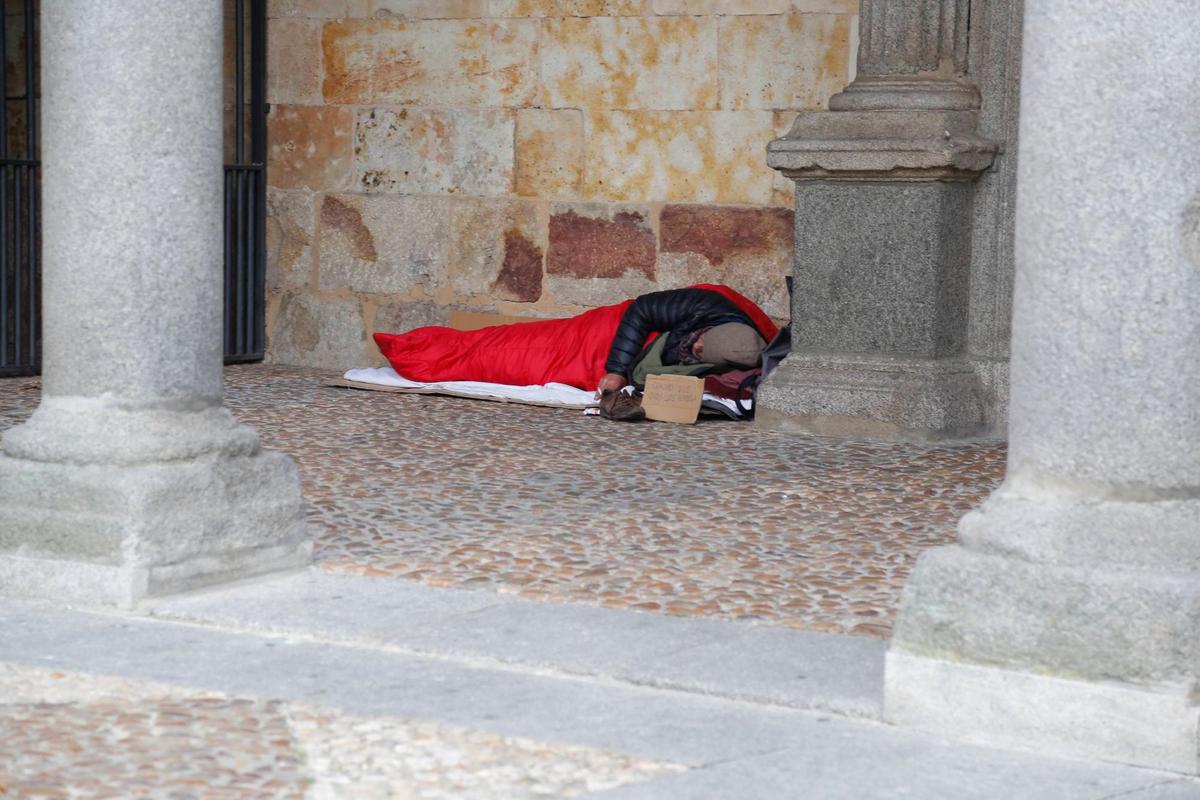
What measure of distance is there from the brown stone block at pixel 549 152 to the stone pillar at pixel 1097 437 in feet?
19.8

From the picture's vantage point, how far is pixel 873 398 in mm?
7715

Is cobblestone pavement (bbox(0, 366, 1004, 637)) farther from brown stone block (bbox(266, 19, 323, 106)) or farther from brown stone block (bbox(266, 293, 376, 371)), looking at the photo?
brown stone block (bbox(266, 19, 323, 106))

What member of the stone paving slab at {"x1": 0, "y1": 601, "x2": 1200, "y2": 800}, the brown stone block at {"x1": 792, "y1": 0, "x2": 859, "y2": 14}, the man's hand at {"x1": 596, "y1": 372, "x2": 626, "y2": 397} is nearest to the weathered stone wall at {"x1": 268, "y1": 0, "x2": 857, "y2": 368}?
the brown stone block at {"x1": 792, "y1": 0, "x2": 859, "y2": 14}

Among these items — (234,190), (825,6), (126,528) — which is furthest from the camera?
(234,190)

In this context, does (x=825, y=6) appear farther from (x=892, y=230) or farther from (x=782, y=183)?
(x=892, y=230)

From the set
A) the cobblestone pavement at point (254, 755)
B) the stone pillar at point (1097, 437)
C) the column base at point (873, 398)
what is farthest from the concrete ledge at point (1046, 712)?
the column base at point (873, 398)

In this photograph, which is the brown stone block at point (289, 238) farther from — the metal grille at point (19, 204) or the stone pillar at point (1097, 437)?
the stone pillar at point (1097, 437)

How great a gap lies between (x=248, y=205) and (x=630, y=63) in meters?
2.33

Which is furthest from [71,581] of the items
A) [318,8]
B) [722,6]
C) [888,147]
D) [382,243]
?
[318,8]

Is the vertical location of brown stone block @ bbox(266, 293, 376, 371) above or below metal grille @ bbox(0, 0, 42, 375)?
below

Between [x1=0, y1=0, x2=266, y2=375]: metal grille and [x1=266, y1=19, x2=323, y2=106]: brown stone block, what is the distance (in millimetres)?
65

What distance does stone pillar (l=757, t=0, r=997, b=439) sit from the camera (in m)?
7.62

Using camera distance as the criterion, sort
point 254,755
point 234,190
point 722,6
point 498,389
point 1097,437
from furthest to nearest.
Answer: point 234,190 < point 722,6 < point 498,389 < point 1097,437 < point 254,755

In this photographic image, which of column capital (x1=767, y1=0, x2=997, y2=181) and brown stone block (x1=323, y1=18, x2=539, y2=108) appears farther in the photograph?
brown stone block (x1=323, y1=18, x2=539, y2=108)
